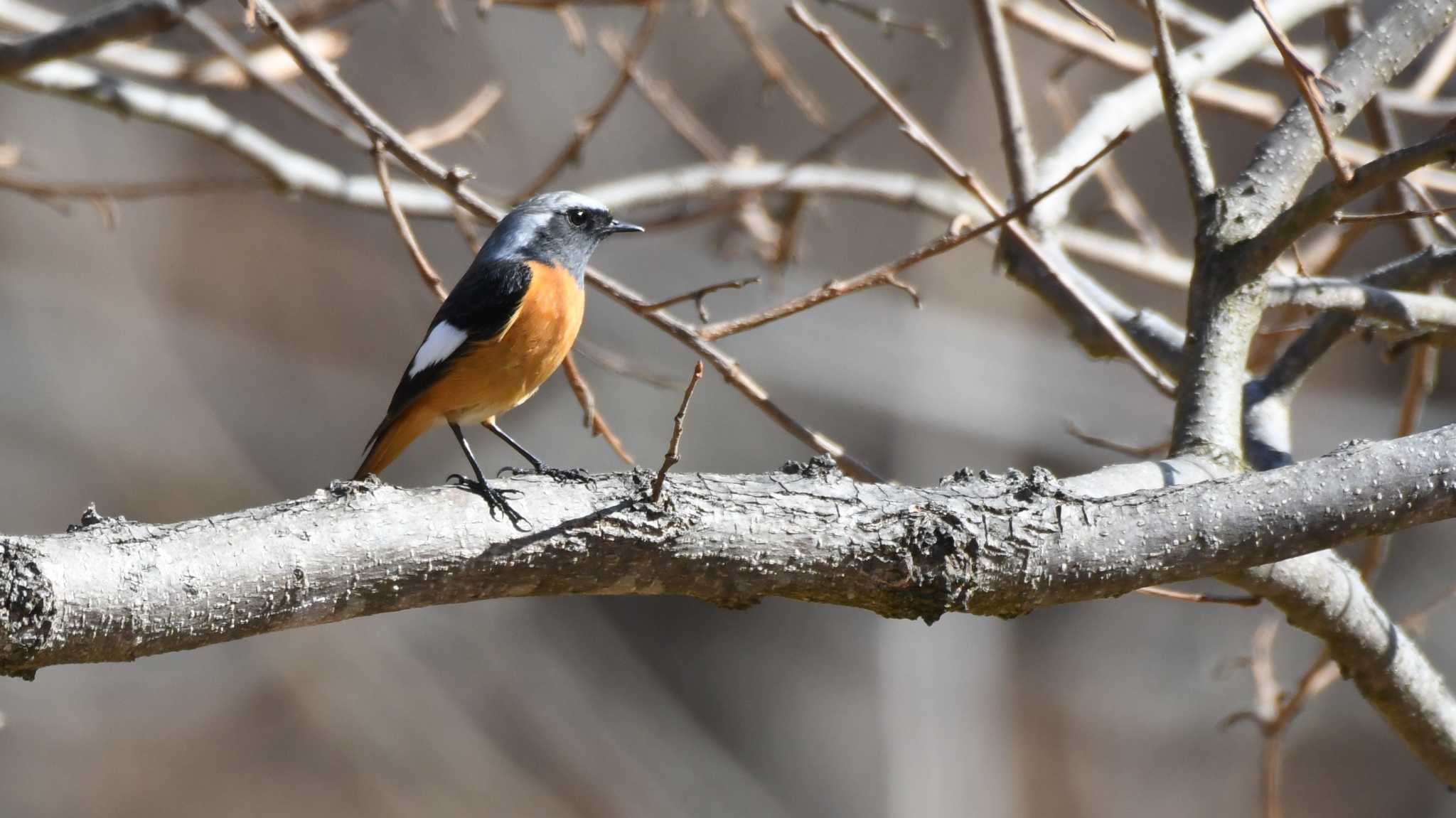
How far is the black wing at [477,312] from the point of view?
10.4 ft

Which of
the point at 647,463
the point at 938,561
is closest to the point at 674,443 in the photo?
the point at 938,561

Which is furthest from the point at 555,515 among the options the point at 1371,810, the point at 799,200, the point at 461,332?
the point at 1371,810

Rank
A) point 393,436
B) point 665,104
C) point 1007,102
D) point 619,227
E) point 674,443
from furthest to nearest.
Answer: point 665,104
point 619,227
point 393,436
point 1007,102
point 674,443

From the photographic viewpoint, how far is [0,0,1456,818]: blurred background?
384 inches

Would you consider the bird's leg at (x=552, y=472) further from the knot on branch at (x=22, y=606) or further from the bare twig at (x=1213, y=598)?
the bare twig at (x=1213, y=598)

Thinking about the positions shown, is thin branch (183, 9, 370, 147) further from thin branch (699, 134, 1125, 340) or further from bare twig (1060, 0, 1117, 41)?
bare twig (1060, 0, 1117, 41)

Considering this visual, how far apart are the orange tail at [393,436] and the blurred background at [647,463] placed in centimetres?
590

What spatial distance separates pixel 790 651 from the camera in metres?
10.6

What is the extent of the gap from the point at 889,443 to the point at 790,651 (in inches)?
78.8

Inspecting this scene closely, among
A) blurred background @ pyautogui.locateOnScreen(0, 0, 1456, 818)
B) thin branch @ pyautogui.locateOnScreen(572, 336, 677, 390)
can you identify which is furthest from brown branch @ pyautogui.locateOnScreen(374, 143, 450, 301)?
blurred background @ pyautogui.locateOnScreen(0, 0, 1456, 818)

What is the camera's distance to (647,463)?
9156mm

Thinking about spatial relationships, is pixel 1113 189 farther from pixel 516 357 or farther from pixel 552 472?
pixel 552 472

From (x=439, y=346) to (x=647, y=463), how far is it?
19.6 feet

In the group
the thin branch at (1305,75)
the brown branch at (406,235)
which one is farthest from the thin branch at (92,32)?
the thin branch at (1305,75)
